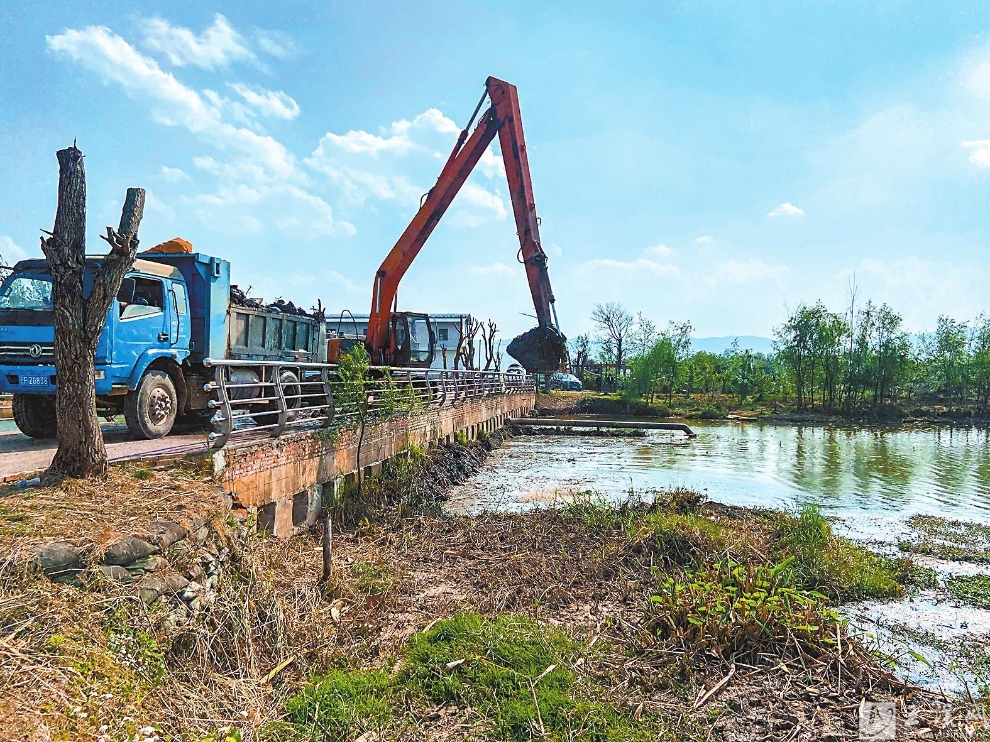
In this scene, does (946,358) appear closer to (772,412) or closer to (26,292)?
(772,412)

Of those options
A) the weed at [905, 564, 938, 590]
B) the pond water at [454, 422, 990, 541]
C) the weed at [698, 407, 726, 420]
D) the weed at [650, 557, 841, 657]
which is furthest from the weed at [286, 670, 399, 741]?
the weed at [698, 407, 726, 420]

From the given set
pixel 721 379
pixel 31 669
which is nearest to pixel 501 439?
pixel 31 669

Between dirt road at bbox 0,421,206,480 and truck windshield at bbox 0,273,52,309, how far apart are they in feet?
6.61

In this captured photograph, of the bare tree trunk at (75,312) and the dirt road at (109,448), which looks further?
the dirt road at (109,448)

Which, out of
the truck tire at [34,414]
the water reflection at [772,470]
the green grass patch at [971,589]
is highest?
the truck tire at [34,414]

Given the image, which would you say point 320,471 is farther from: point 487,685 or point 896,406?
point 896,406

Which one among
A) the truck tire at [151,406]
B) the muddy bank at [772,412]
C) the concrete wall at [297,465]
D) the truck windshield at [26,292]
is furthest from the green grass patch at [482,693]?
the muddy bank at [772,412]

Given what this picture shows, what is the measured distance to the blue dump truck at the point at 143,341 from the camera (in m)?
8.56

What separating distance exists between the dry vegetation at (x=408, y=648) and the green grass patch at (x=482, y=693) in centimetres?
2

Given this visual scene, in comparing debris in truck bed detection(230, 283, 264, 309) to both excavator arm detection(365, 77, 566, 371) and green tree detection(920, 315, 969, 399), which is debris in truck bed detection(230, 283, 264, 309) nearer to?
excavator arm detection(365, 77, 566, 371)

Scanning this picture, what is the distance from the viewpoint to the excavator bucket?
15312 mm

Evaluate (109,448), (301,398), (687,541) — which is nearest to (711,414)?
(687,541)

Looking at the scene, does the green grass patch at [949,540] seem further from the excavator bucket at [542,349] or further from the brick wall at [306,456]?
the brick wall at [306,456]

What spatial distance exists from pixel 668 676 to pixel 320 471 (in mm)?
6410
